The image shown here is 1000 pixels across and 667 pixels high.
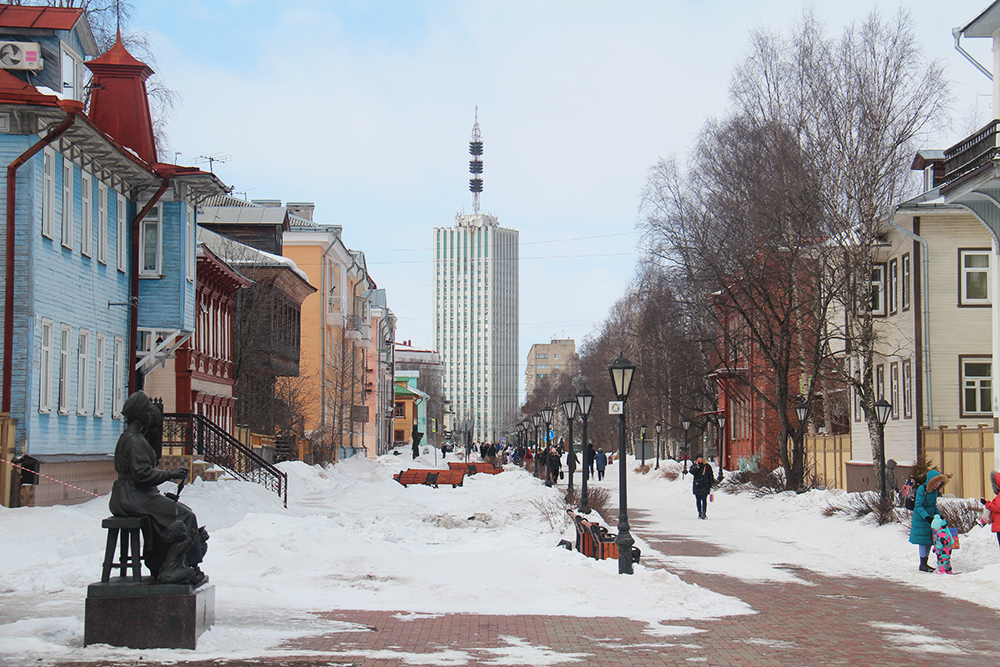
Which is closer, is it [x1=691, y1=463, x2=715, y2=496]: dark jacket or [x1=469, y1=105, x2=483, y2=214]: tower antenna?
[x1=691, y1=463, x2=715, y2=496]: dark jacket

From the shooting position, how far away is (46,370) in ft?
65.2

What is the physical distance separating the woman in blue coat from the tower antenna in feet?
581

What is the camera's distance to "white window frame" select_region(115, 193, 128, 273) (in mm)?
23656

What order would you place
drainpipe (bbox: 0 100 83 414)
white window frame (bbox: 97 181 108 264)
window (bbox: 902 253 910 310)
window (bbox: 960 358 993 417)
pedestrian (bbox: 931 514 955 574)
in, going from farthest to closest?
window (bbox: 902 253 910 310) → window (bbox: 960 358 993 417) → white window frame (bbox: 97 181 108 264) → drainpipe (bbox: 0 100 83 414) → pedestrian (bbox: 931 514 955 574)

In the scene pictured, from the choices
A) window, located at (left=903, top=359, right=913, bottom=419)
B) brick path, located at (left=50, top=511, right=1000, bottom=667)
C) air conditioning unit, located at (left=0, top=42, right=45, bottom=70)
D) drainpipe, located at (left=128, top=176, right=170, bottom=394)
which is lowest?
brick path, located at (left=50, top=511, right=1000, bottom=667)

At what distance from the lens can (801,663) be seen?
31.4 feet

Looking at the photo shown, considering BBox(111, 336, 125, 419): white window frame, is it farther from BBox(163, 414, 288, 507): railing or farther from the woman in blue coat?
the woman in blue coat

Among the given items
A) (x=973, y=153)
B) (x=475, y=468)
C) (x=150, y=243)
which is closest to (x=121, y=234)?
(x=150, y=243)

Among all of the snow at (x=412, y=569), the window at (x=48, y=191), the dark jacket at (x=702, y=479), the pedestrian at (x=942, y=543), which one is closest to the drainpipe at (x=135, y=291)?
the snow at (x=412, y=569)

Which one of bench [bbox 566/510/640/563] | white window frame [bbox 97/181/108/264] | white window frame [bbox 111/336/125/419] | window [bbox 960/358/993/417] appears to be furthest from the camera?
window [bbox 960/358/993/417]

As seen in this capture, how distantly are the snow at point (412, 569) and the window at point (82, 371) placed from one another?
217 centimetres

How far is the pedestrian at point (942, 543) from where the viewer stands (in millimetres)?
16844

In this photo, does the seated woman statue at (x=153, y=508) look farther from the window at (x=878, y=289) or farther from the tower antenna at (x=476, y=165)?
the tower antenna at (x=476, y=165)

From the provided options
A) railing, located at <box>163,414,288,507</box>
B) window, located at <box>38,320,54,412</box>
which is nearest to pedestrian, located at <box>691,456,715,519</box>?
railing, located at <box>163,414,288,507</box>
